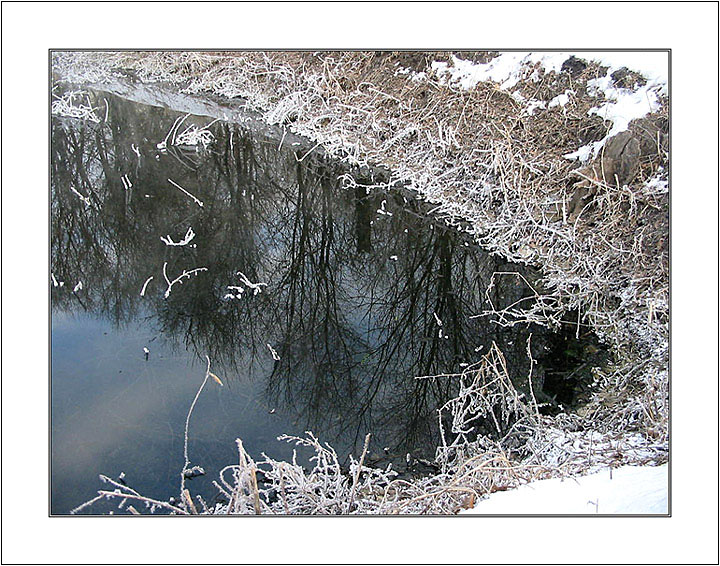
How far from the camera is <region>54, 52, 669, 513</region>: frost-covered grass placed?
2291mm

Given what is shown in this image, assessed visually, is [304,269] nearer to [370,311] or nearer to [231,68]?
[370,311]

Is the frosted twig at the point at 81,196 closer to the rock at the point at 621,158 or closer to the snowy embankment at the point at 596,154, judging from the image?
the snowy embankment at the point at 596,154

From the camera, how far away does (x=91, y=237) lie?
299 cm

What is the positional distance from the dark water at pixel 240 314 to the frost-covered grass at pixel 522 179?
0.17 m

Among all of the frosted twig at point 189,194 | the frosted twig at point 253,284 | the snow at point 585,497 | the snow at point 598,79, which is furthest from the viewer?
the frosted twig at point 189,194

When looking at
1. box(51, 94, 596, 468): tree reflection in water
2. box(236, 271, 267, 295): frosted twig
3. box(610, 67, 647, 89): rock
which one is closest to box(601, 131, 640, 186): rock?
box(610, 67, 647, 89): rock

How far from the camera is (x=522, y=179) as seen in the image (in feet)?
11.6

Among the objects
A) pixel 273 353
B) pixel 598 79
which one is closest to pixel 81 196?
pixel 273 353

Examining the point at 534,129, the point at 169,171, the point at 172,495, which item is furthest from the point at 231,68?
the point at 172,495

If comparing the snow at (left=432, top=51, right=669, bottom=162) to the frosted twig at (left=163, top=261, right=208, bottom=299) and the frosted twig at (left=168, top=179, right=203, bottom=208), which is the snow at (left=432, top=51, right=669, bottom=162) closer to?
the frosted twig at (left=168, top=179, right=203, bottom=208)

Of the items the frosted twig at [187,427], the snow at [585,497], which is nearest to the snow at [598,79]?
the snow at [585,497]

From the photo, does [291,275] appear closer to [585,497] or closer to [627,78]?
[585,497]

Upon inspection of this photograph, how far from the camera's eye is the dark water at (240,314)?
2332 mm

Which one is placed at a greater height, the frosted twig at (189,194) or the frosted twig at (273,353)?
the frosted twig at (189,194)
